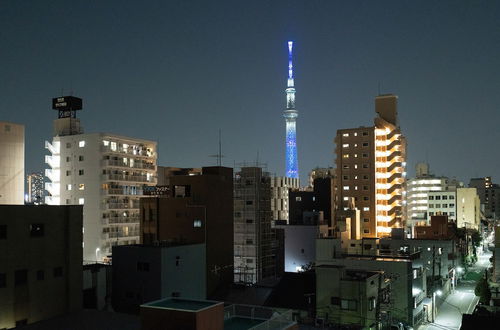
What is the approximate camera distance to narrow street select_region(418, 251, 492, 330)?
35159mm

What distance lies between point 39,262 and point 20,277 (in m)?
1.07

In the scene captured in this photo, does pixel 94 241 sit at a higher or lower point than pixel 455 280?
higher

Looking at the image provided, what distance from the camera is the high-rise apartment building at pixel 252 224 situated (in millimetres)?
48844

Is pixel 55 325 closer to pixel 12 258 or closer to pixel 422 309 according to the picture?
pixel 12 258

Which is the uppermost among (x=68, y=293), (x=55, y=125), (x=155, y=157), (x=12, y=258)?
(x=55, y=125)

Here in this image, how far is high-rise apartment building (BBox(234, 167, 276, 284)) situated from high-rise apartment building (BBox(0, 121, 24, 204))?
67.7 feet

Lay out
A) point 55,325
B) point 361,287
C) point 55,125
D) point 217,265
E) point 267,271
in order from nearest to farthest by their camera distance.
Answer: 1. point 55,325
2. point 361,287
3. point 217,265
4. point 267,271
5. point 55,125

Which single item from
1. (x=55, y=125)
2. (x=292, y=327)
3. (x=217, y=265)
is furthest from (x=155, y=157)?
(x=292, y=327)

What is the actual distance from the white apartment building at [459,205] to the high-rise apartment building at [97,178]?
69.2 meters

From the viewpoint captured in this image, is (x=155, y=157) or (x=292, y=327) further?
(x=155, y=157)

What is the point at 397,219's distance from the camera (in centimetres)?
7600

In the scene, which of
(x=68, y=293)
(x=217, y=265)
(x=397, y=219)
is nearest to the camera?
(x=68, y=293)

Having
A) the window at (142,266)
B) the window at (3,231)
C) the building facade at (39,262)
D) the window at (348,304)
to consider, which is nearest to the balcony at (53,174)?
the window at (142,266)

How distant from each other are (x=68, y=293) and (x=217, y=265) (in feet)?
63.6
